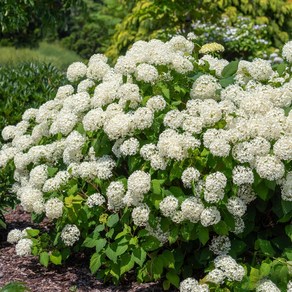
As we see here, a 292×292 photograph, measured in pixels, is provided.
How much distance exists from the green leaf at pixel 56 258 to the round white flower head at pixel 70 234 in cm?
26

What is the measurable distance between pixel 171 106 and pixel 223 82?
51 centimetres

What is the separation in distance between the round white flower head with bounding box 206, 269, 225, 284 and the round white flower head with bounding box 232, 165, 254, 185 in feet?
1.67

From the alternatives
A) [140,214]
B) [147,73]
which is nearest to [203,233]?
[140,214]

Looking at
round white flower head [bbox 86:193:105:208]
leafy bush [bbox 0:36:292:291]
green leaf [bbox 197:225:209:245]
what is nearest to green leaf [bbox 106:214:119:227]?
leafy bush [bbox 0:36:292:291]

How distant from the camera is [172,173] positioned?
12.9 feet

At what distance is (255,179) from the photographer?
3.81 meters

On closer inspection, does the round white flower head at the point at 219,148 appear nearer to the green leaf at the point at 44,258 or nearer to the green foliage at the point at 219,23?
the green leaf at the point at 44,258

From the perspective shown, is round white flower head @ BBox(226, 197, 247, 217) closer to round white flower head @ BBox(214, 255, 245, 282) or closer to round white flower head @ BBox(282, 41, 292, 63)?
round white flower head @ BBox(214, 255, 245, 282)

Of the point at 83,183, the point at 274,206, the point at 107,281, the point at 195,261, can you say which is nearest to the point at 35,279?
the point at 107,281

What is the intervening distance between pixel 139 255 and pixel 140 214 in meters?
0.32

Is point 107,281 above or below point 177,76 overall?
below

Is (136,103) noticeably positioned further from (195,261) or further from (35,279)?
(35,279)

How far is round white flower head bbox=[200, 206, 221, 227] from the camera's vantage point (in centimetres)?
375

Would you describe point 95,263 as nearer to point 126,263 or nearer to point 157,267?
point 126,263
